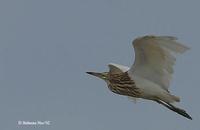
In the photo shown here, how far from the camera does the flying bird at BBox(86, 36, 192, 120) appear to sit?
17750mm

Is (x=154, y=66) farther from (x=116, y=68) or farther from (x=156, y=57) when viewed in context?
(x=116, y=68)

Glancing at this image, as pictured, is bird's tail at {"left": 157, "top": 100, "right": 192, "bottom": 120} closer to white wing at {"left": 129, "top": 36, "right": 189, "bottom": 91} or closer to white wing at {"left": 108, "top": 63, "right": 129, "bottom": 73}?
white wing at {"left": 129, "top": 36, "right": 189, "bottom": 91}

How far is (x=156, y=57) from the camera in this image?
18219mm

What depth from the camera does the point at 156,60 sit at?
18.3 m

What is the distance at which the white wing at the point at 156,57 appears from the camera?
17578mm

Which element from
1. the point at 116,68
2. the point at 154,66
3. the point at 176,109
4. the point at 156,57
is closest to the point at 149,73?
the point at 154,66

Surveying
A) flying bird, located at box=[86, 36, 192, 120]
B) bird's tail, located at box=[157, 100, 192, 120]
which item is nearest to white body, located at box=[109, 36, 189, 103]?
flying bird, located at box=[86, 36, 192, 120]

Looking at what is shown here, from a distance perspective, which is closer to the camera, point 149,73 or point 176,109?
point 149,73

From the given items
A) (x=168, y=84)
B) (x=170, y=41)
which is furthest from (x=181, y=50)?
(x=168, y=84)

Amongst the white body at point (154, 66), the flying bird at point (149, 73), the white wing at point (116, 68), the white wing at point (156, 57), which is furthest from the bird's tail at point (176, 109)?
the white wing at point (116, 68)

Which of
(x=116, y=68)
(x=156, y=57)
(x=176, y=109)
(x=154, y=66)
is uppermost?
(x=156, y=57)

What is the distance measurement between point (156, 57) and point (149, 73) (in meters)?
0.64

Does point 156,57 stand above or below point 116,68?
above

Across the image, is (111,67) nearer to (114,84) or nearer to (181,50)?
(114,84)
